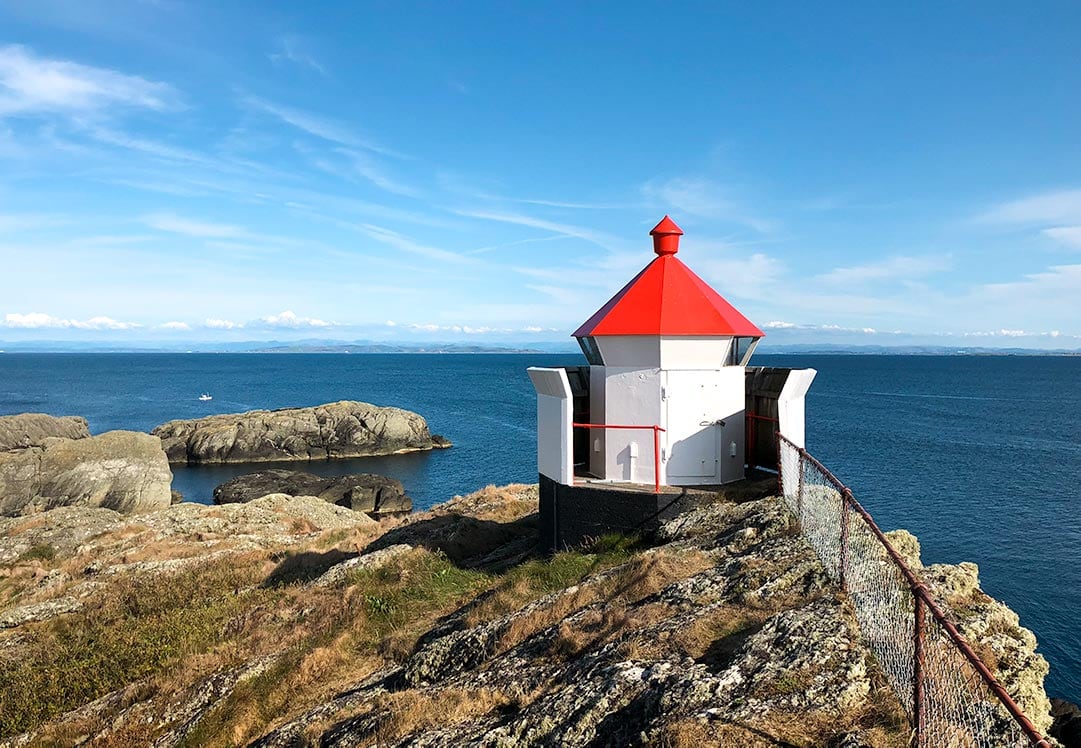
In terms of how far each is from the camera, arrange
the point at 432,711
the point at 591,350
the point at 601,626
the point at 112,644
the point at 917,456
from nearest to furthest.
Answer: the point at 432,711
the point at 601,626
the point at 112,644
the point at 591,350
the point at 917,456

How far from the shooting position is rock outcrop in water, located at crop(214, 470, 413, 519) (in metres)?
43.7

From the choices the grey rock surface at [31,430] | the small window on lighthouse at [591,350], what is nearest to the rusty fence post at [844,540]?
the small window on lighthouse at [591,350]

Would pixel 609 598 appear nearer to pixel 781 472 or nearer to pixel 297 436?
pixel 781 472

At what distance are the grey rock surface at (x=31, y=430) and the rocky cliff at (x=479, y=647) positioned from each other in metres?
40.9

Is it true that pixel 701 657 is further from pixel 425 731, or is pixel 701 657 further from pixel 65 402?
pixel 65 402

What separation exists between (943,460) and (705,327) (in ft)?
146

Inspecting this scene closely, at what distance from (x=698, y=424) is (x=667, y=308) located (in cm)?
234

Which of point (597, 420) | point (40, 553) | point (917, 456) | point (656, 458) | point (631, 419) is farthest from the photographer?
point (917, 456)

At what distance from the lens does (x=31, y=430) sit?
180 ft

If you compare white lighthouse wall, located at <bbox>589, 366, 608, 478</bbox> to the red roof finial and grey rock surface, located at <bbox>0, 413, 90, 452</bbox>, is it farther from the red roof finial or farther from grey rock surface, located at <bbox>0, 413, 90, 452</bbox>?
grey rock surface, located at <bbox>0, 413, 90, 452</bbox>

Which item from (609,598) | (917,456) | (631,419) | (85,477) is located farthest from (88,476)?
(917,456)

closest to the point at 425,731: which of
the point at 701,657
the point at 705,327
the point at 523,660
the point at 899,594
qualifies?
the point at 523,660

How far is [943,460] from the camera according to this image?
1991 inches

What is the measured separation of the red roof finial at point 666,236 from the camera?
51.0 ft
